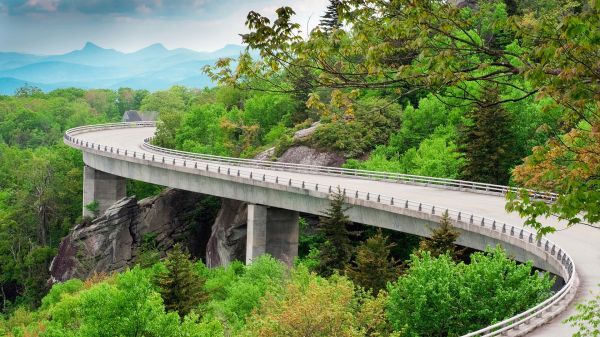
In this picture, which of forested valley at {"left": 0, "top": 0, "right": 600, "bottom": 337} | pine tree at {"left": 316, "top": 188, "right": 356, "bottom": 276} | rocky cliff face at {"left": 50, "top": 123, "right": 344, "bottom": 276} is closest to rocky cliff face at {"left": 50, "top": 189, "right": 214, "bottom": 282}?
rocky cliff face at {"left": 50, "top": 123, "right": 344, "bottom": 276}

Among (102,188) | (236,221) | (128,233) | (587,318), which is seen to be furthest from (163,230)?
(587,318)

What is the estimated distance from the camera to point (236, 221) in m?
59.3

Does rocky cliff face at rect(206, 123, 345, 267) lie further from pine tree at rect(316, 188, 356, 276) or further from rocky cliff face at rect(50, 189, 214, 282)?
pine tree at rect(316, 188, 356, 276)

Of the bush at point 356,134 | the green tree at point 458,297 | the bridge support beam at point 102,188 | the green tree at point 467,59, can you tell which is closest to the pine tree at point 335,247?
the green tree at point 458,297

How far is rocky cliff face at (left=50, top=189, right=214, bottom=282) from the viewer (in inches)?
2493

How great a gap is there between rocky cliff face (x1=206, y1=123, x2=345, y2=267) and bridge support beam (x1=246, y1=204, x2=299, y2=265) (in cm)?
522

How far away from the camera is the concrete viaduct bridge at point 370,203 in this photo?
92.3 ft

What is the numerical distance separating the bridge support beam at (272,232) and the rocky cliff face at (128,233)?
15.1 meters

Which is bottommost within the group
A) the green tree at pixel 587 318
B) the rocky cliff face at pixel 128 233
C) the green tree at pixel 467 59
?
the rocky cliff face at pixel 128 233

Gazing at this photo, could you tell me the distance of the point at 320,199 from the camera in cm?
4859

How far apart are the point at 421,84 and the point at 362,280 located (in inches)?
798

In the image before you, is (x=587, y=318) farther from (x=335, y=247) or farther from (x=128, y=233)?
(x=128, y=233)

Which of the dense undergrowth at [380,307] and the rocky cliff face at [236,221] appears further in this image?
the rocky cliff face at [236,221]

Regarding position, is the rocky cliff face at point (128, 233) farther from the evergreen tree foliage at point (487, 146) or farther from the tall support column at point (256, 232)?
the evergreen tree foliage at point (487, 146)
